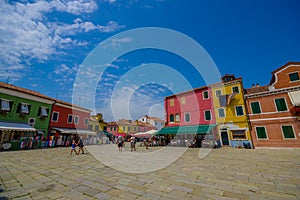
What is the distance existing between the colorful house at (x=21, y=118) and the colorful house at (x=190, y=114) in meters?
14.9

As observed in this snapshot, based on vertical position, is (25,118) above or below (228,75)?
below

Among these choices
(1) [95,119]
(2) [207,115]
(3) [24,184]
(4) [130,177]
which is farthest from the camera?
(1) [95,119]

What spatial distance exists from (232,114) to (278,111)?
13.9 feet

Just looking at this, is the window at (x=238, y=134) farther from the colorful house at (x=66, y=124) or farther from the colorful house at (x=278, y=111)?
the colorful house at (x=66, y=124)

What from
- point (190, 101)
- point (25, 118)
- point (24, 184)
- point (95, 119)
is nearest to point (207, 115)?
point (190, 101)

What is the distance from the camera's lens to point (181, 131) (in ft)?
59.1

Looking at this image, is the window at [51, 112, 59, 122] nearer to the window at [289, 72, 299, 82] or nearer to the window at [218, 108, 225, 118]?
the window at [218, 108, 225, 118]

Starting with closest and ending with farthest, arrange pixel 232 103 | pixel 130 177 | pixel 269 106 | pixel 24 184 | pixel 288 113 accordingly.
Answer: pixel 24 184
pixel 130 177
pixel 288 113
pixel 269 106
pixel 232 103

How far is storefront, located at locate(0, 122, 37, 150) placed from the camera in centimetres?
1341

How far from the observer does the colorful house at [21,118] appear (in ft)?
45.9

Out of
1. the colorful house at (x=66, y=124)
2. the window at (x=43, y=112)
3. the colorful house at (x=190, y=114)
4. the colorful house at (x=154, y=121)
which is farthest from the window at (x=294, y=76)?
the colorful house at (x=154, y=121)

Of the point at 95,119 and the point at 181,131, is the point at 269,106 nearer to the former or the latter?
the point at 181,131

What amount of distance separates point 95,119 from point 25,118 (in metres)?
22.3

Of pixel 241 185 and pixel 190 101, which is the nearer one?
pixel 241 185
